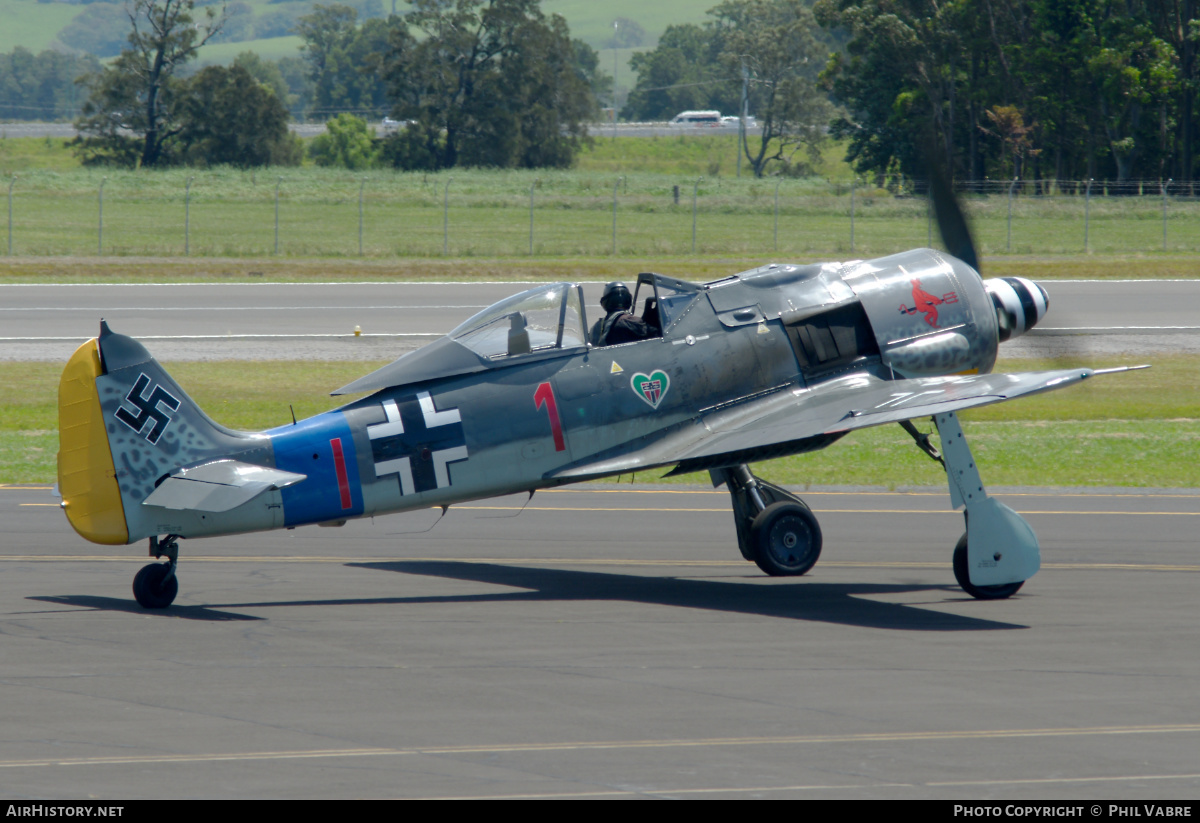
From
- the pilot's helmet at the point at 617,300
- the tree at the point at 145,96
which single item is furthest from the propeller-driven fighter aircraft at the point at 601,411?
the tree at the point at 145,96

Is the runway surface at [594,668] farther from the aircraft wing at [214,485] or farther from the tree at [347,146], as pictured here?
the tree at [347,146]

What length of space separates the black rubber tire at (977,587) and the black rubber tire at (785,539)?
1381 millimetres

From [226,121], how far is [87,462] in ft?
263

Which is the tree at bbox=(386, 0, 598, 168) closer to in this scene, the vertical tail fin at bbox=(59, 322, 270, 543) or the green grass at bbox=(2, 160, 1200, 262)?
the green grass at bbox=(2, 160, 1200, 262)

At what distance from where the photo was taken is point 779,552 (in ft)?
42.3

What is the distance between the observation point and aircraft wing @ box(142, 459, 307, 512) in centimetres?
1067

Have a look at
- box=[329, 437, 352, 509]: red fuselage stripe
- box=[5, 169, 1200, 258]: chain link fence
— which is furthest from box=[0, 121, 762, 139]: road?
box=[329, 437, 352, 509]: red fuselage stripe

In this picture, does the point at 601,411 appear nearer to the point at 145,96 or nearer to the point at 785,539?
the point at 785,539

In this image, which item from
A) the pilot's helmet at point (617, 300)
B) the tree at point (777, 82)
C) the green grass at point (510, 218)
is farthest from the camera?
the tree at point (777, 82)

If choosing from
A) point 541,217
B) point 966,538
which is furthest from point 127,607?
point 541,217

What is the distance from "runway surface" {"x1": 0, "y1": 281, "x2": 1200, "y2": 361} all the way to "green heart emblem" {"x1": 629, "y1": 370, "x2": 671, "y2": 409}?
15.5 m

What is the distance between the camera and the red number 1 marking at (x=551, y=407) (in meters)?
12.0
